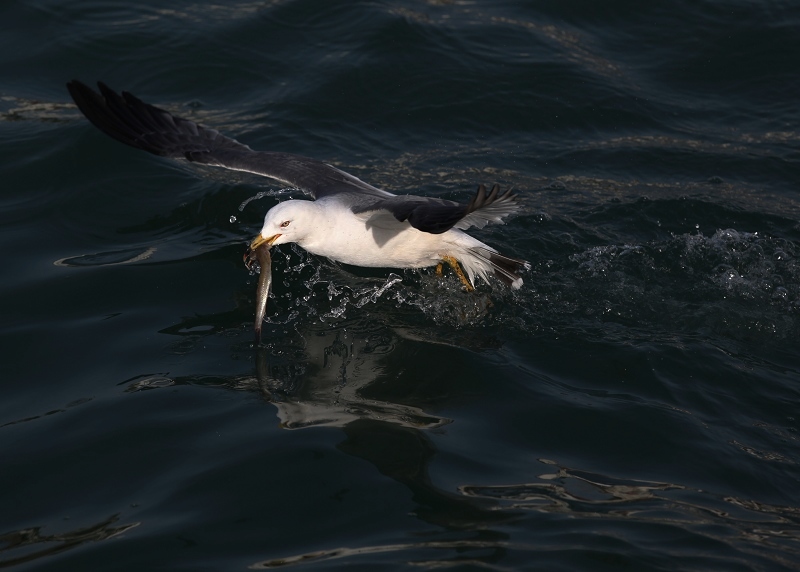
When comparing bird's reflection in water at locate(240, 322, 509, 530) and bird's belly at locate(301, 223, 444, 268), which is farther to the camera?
bird's belly at locate(301, 223, 444, 268)

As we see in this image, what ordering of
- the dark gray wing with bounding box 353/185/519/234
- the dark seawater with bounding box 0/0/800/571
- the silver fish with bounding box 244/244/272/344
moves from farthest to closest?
the silver fish with bounding box 244/244/272/344
the dark gray wing with bounding box 353/185/519/234
the dark seawater with bounding box 0/0/800/571

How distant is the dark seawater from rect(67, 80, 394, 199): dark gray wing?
2.35 ft

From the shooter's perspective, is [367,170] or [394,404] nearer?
[394,404]

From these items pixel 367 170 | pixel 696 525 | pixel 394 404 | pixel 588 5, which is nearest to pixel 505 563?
pixel 696 525

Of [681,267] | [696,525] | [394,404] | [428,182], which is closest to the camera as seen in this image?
[696,525]

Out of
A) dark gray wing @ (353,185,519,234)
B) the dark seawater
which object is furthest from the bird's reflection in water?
dark gray wing @ (353,185,519,234)

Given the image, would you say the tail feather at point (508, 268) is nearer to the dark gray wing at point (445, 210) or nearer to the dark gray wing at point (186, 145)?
the dark gray wing at point (445, 210)

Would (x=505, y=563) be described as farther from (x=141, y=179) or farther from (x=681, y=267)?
(x=141, y=179)

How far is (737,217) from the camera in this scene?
8859mm

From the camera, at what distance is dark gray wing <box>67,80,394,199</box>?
8211 mm

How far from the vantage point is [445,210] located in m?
6.10

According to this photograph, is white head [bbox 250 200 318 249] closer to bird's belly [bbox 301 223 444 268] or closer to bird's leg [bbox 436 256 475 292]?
bird's belly [bbox 301 223 444 268]

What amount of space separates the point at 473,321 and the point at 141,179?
13.5ft

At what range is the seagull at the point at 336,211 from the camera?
674 centimetres
